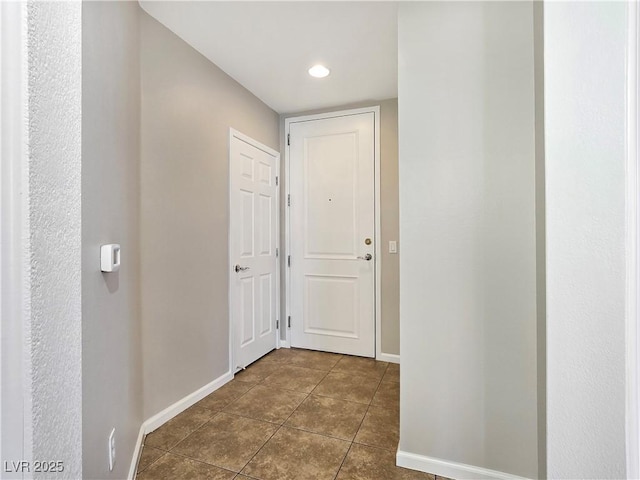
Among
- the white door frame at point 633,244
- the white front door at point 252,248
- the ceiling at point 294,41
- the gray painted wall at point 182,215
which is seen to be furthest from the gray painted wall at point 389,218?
the white door frame at point 633,244

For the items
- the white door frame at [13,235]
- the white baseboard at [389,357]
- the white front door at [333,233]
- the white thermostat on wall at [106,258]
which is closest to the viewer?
the white door frame at [13,235]

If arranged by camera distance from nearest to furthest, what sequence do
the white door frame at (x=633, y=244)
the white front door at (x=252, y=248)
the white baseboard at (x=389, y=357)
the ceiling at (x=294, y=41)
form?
the white door frame at (x=633, y=244) < the ceiling at (x=294, y=41) < the white front door at (x=252, y=248) < the white baseboard at (x=389, y=357)

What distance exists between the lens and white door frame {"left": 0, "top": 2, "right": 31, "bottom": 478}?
50cm

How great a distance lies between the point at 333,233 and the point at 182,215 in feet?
4.96

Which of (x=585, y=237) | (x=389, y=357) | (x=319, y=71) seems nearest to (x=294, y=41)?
(x=319, y=71)

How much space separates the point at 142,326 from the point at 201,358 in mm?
602

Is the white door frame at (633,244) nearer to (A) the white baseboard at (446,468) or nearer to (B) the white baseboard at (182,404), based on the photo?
(A) the white baseboard at (446,468)

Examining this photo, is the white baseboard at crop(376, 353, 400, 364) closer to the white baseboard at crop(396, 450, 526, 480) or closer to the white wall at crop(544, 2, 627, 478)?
the white baseboard at crop(396, 450, 526, 480)

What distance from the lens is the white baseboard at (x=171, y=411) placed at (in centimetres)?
163

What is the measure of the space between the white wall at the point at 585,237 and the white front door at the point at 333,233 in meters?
2.15

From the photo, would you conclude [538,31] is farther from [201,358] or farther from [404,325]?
[201,358]

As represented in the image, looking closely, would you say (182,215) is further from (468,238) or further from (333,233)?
(468,238)

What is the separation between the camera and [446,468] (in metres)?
1.56

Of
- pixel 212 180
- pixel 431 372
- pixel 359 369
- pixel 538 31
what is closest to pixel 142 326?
pixel 212 180
